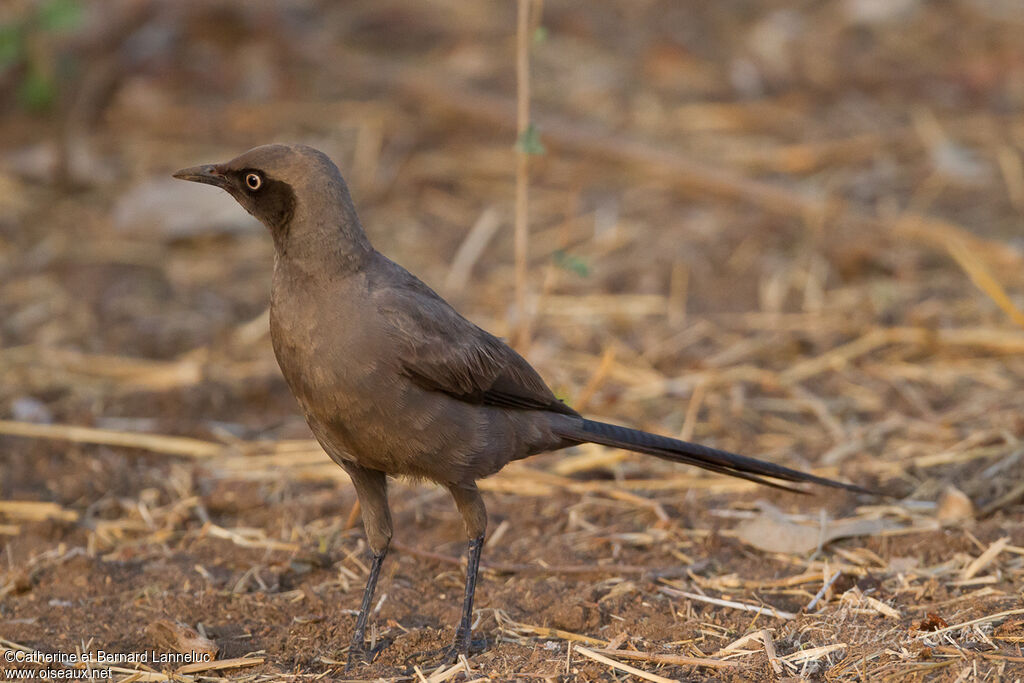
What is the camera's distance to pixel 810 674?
3865mm

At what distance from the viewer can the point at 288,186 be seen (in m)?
4.23

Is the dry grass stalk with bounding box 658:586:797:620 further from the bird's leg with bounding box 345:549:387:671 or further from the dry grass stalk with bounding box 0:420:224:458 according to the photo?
the dry grass stalk with bounding box 0:420:224:458

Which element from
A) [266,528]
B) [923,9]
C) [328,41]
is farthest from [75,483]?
[923,9]

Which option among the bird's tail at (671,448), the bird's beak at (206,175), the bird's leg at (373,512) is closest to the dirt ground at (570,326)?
the bird's leg at (373,512)

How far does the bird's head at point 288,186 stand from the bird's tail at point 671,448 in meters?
1.16

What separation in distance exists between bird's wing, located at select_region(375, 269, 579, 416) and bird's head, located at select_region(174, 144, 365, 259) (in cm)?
31

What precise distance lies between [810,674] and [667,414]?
2.61 metres

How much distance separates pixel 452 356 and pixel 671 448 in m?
0.95

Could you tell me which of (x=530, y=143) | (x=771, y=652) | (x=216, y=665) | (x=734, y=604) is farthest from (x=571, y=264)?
(x=216, y=665)

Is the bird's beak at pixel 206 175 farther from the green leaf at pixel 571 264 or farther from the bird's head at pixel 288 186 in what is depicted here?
the green leaf at pixel 571 264

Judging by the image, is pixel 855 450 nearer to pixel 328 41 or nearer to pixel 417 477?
pixel 417 477

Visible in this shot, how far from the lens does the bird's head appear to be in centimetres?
422

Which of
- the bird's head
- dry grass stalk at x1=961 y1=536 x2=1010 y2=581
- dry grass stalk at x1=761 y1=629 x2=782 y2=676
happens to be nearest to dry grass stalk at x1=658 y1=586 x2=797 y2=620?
dry grass stalk at x1=761 y1=629 x2=782 y2=676

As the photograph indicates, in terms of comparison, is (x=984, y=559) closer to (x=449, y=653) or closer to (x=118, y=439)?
(x=449, y=653)
